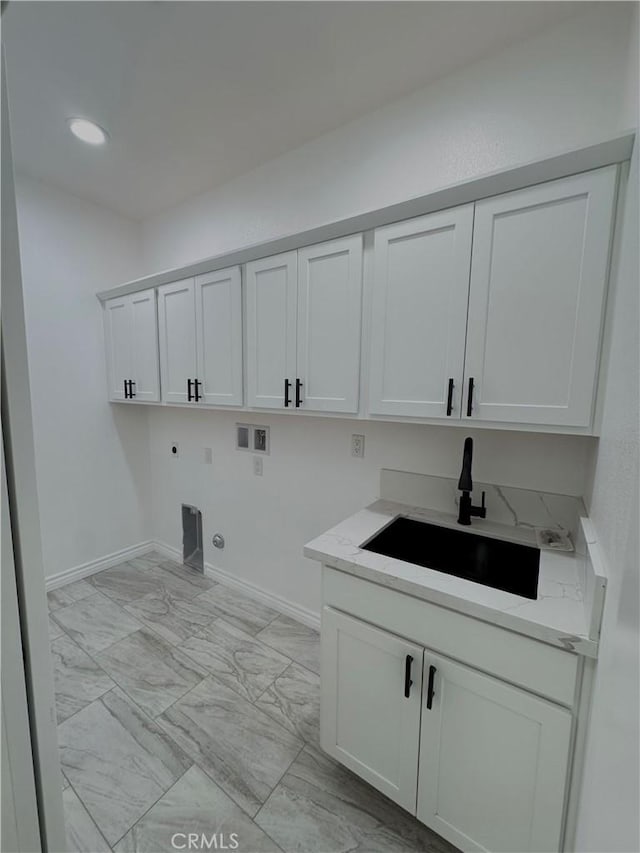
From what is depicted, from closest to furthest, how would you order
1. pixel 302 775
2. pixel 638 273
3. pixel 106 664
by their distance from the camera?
pixel 638 273 < pixel 302 775 < pixel 106 664

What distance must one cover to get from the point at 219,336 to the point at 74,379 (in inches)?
55.6

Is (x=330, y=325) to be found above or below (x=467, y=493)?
above

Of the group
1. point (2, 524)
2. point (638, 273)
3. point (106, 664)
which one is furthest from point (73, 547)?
point (638, 273)

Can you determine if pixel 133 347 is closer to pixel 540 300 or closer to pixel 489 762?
pixel 540 300

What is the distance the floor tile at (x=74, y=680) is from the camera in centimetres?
173

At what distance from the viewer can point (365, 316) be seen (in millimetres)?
1554

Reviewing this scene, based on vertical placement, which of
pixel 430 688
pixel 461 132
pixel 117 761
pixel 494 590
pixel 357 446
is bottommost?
pixel 117 761

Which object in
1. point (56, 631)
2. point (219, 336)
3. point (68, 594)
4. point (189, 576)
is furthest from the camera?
point (189, 576)

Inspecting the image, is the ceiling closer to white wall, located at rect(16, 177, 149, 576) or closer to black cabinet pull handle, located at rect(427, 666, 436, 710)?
white wall, located at rect(16, 177, 149, 576)

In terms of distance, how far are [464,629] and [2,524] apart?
1165 mm

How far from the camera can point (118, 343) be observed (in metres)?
2.74

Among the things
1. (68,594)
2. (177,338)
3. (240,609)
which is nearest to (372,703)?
(240,609)

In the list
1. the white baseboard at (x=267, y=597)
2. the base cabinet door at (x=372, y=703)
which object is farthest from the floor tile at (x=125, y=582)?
the base cabinet door at (x=372, y=703)

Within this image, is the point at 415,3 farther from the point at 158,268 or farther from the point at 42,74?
the point at 158,268
